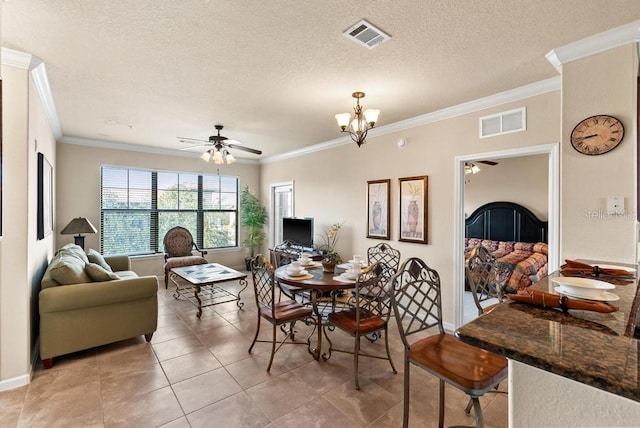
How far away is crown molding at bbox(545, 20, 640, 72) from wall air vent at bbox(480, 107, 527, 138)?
25.8 inches

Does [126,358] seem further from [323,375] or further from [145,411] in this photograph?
[323,375]

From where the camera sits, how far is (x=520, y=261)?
4.97 m

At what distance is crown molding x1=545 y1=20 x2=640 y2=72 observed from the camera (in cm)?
209

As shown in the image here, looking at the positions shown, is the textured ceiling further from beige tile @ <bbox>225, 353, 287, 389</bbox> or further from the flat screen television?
beige tile @ <bbox>225, 353, 287, 389</bbox>

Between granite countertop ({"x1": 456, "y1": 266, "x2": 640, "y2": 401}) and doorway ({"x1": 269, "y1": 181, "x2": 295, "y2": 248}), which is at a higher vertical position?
doorway ({"x1": 269, "y1": 181, "x2": 295, "y2": 248})

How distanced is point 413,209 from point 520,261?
2396 mm

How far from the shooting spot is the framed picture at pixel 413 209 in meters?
3.94

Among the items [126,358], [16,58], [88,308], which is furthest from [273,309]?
[16,58]

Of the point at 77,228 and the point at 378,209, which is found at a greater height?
the point at 378,209

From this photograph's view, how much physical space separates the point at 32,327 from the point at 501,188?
7733 mm

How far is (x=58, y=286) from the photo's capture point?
285 cm

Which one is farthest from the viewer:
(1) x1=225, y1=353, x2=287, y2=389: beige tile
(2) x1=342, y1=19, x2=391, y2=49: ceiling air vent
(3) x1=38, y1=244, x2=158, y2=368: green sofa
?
(3) x1=38, y1=244, x2=158, y2=368: green sofa

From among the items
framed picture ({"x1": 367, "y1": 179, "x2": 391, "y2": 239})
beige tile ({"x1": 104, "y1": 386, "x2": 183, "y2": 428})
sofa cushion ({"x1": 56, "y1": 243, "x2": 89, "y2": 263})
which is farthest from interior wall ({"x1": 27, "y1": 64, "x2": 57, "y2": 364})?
framed picture ({"x1": 367, "y1": 179, "x2": 391, "y2": 239})

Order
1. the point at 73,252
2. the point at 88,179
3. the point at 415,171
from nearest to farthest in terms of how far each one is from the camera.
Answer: the point at 73,252 → the point at 415,171 → the point at 88,179
